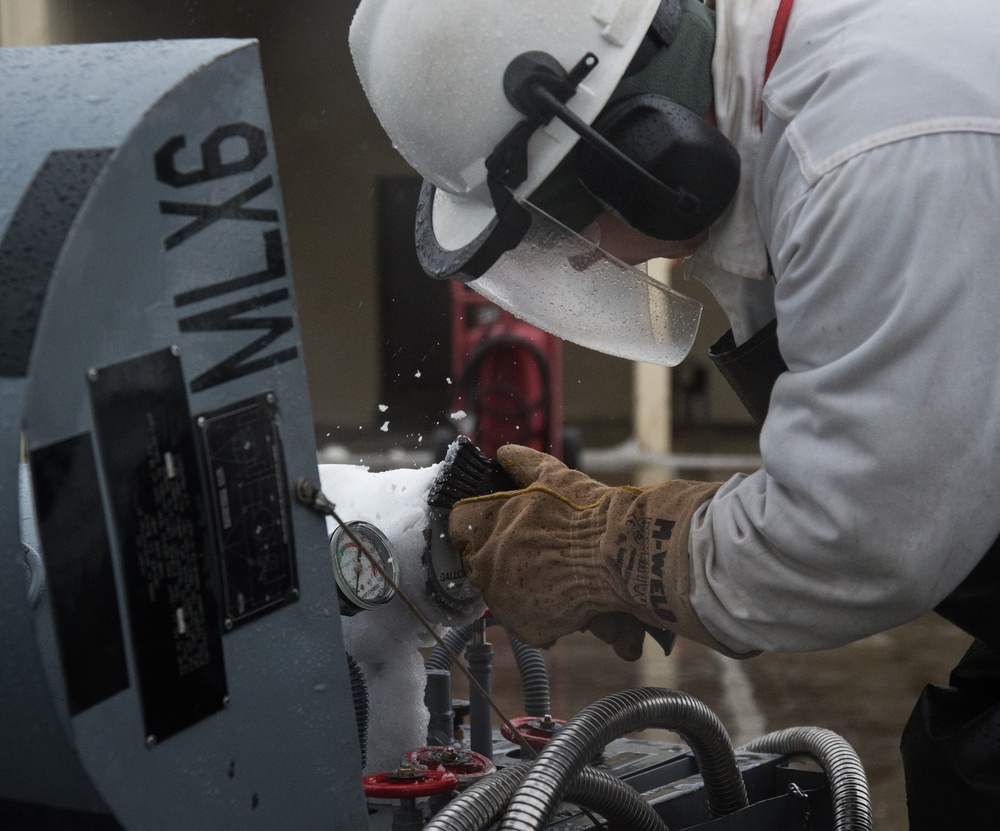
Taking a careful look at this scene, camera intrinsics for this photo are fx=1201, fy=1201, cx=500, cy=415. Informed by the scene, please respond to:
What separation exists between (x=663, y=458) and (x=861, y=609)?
6.53 m

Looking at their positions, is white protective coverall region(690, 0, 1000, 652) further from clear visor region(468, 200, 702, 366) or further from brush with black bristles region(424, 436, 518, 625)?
brush with black bristles region(424, 436, 518, 625)

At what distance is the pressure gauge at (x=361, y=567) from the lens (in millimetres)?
1214

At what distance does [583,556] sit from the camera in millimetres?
1201

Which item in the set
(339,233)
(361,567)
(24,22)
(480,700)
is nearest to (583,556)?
(361,567)

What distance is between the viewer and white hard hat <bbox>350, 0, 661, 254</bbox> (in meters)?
1.09

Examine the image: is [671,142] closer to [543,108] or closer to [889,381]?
[543,108]

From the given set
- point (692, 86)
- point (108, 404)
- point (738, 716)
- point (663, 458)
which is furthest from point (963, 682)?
point (663, 458)

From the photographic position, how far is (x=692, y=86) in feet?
3.69

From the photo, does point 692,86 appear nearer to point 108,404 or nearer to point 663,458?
point 108,404

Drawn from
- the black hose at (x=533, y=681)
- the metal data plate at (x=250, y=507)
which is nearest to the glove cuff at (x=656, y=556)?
the metal data plate at (x=250, y=507)

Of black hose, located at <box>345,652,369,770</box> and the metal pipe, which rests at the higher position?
black hose, located at <box>345,652,369,770</box>

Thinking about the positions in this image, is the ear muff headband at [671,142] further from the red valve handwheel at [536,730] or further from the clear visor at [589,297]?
the red valve handwheel at [536,730]

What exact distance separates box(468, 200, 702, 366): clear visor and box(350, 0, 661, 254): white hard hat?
0.35ft

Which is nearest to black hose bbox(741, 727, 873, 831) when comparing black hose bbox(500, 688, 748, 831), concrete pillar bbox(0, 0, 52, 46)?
black hose bbox(500, 688, 748, 831)
